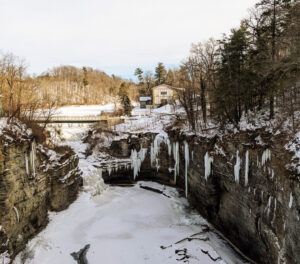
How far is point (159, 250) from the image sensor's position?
17969mm

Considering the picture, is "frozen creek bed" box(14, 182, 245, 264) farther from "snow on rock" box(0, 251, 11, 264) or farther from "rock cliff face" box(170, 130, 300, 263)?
"rock cliff face" box(170, 130, 300, 263)

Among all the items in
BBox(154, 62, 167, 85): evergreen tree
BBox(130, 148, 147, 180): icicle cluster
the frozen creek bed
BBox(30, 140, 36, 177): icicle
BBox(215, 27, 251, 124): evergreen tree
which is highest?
BBox(154, 62, 167, 85): evergreen tree

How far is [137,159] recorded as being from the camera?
110 feet

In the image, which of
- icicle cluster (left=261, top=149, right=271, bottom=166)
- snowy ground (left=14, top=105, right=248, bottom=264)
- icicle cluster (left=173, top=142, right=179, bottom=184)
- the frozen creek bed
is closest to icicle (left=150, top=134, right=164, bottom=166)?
icicle cluster (left=173, top=142, right=179, bottom=184)

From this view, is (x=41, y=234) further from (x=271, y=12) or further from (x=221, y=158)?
(x=271, y=12)

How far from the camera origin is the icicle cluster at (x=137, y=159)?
3353 cm

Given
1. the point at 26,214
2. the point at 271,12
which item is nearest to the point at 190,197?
the point at 26,214

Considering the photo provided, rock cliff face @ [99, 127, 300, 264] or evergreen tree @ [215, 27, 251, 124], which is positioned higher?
evergreen tree @ [215, 27, 251, 124]

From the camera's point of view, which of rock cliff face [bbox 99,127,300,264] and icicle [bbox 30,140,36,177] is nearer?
rock cliff face [bbox 99,127,300,264]

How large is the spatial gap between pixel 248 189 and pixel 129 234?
298 inches

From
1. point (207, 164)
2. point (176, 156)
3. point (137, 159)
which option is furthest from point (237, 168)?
point (137, 159)

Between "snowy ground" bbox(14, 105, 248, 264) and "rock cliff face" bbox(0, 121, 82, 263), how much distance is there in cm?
80

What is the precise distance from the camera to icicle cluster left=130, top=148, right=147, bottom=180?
1320 inches

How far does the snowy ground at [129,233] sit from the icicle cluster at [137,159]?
454cm
